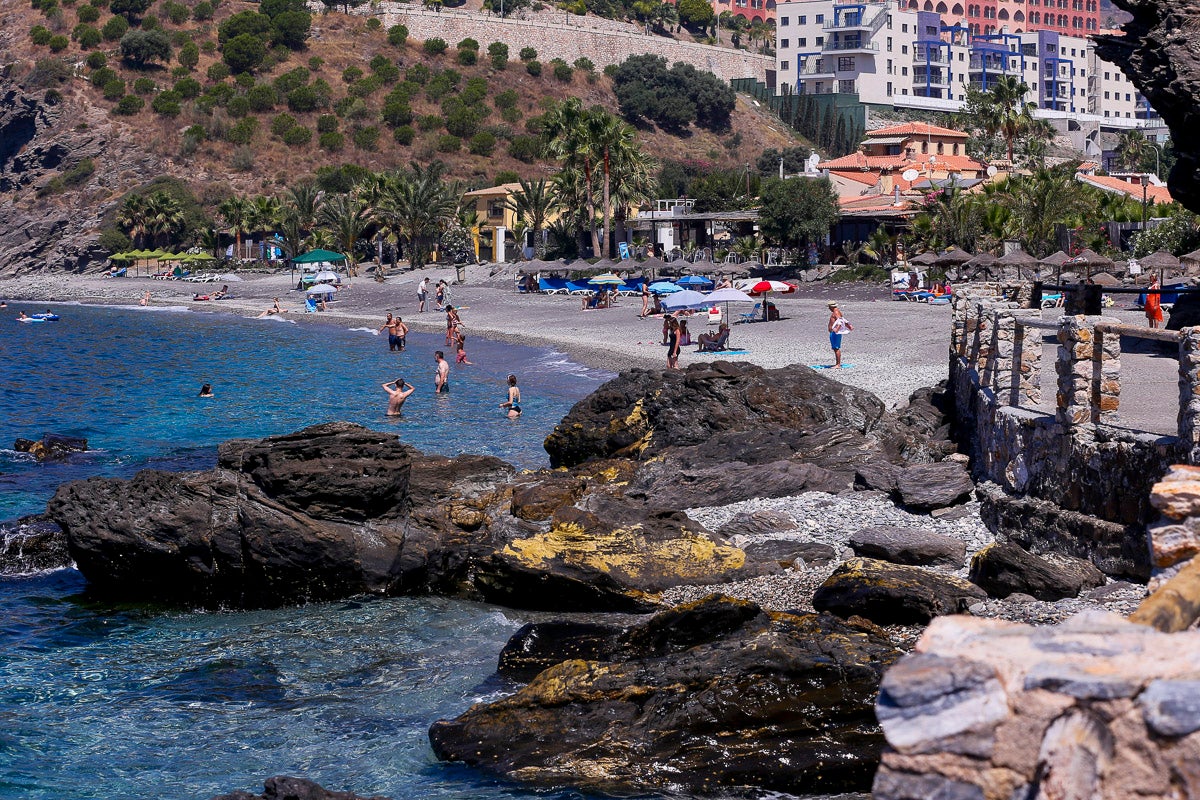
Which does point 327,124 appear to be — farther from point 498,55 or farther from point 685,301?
point 685,301

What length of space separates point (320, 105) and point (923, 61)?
2534 inches

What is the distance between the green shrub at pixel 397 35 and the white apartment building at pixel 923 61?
4058cm

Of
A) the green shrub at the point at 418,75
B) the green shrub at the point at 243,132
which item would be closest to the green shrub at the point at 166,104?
the green shrub at the point at 243,132

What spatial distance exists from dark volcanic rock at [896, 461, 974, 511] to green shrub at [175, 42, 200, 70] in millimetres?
111368

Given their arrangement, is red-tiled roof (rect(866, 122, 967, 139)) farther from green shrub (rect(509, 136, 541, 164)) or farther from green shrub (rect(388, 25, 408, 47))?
green shrub (rect(388, 25, 408, 47))

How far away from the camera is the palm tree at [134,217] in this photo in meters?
89.8

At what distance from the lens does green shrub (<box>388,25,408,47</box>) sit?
12375 centimetres

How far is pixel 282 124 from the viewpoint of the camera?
106500 millimetres

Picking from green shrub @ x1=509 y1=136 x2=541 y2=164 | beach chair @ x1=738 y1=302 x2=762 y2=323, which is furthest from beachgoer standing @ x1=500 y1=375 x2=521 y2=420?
green shrub @ x1=509 y1=136 x2=541 y2=164

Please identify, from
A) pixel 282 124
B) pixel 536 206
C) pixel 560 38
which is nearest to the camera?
pixel 536 206

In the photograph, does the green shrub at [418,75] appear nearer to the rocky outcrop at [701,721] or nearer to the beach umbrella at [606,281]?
the beach umbrella at [606,281]

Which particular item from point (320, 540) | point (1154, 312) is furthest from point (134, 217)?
point (320, 540)

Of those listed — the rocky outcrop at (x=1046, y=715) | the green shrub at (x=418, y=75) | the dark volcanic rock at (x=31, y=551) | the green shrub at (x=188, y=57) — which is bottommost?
the dark volcanic rock at (x=31, y=551)

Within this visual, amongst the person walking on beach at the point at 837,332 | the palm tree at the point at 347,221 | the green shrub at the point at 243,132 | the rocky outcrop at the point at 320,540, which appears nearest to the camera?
the rocky outcrop at the point at 320,540
